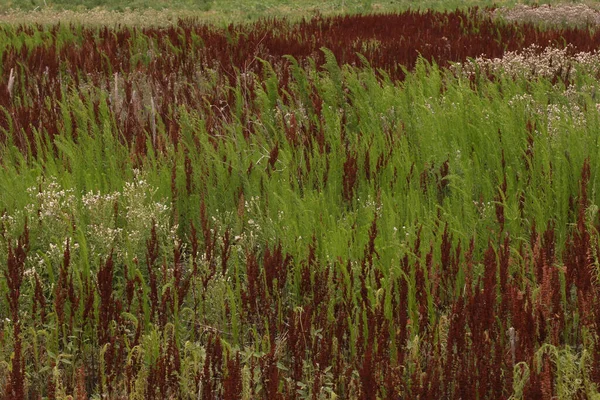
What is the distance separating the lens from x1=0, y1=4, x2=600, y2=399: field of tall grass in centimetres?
218

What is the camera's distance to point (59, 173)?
4148 millimetres

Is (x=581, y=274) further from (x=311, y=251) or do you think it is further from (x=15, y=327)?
(x=15, y=327)

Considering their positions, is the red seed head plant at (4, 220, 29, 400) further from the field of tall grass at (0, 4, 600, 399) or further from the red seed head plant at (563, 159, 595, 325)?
the red seed head plant at (563, 159, 595, 325)

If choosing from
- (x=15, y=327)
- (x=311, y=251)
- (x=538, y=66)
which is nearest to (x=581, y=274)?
(x=311, y=251)

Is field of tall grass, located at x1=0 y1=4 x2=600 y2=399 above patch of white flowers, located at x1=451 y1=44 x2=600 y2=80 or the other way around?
the other way around

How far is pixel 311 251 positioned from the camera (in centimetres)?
272

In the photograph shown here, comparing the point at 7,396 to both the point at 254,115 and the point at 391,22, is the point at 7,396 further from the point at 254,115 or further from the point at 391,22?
the point at 391,22

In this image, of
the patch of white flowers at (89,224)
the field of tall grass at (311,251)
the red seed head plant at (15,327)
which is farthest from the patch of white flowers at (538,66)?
the red seed head plant at (15,327)

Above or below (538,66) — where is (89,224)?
below

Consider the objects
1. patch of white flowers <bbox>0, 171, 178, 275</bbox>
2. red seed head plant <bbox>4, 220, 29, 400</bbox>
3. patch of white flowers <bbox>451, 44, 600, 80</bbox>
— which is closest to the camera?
red seed head plant <bbox>4, 220, 29, 400</bbox>

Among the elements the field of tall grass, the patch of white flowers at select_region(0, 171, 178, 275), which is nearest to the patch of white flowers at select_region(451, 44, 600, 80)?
the field of tall grass

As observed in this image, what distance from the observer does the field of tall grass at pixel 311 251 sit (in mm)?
2180

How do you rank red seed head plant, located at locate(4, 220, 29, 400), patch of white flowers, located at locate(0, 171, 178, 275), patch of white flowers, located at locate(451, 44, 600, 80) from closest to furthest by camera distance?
red seed head plant, located at locate(4, 220, 29, 400), patch of white flowers, located at locate(0, 171, 178, 275), patch of white flowers, located at locate(451, 44, 600, 80)

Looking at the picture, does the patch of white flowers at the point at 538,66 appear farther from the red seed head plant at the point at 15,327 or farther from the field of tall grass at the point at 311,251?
the red seed head plant at the point at 15,327
